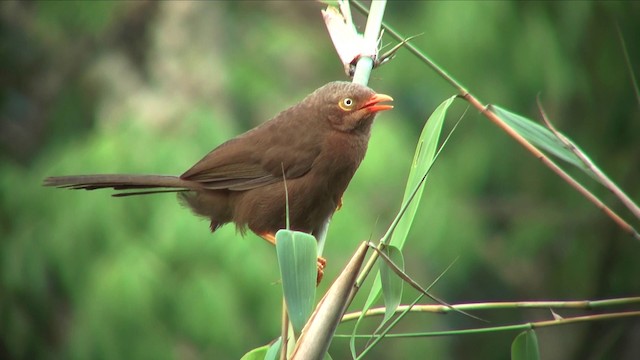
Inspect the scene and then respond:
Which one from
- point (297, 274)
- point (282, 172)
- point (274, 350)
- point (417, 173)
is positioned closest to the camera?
point (297, 274)

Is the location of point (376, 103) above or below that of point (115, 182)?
above

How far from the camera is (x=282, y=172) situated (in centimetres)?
372

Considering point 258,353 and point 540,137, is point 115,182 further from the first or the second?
point 540,137

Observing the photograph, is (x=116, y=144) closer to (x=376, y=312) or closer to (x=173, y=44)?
→ (x=173, y=44)

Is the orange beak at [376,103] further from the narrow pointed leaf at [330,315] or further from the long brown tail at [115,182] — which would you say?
the narrow pointed leaf at [330,315]

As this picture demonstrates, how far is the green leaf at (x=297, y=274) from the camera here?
215 centimetres

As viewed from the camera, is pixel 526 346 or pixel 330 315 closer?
pixel 330 315

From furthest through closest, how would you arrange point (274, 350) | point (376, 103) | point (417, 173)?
point (376, 103) → point (417, 173) → point (274, 350)

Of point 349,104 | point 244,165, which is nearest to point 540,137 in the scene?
point 349,104

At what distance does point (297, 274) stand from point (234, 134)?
5.03m

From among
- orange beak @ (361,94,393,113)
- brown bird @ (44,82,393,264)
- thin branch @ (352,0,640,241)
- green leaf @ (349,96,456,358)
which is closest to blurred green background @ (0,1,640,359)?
brown bird @ (44,82,393,264)

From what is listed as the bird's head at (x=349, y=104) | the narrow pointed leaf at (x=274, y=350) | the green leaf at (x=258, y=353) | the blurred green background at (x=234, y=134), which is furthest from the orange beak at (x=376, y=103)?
the blurred green background at (x=234, y=134)

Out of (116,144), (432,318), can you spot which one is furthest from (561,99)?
(116,144)

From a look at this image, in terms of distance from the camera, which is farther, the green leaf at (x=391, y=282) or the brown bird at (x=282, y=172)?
the brown bird at (x=282, y=172)
